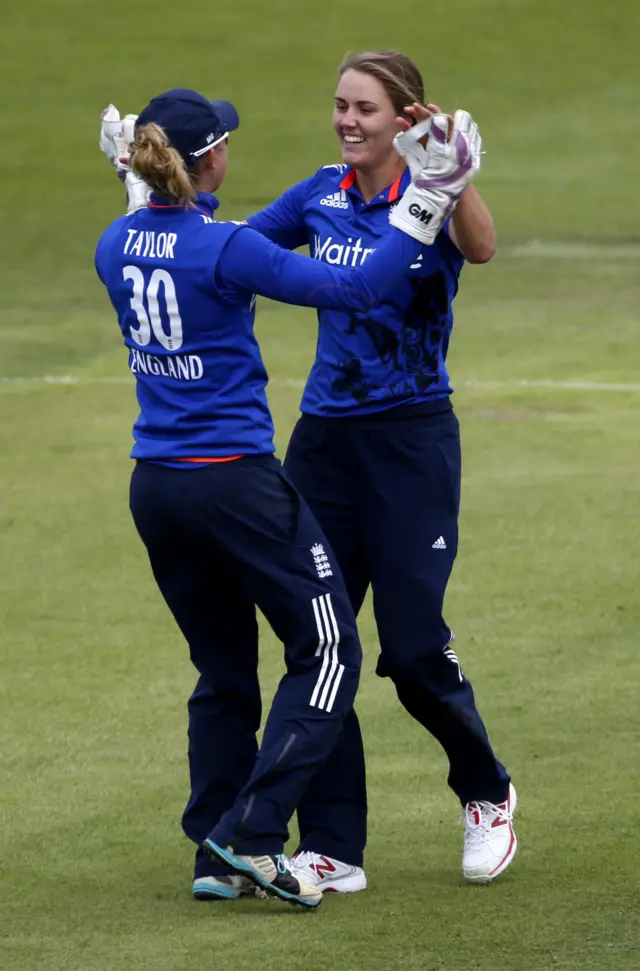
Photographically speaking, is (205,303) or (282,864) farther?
(282,864)

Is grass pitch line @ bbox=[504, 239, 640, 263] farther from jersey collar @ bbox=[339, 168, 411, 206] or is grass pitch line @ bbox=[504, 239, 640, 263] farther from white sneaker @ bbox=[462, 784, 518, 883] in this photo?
white sneaker @ bbox=[462, 784, 518, 883]

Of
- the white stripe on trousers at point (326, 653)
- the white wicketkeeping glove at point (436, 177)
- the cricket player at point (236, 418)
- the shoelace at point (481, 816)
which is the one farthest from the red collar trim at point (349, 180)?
the shoelace at point (481, 816)

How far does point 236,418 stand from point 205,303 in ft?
1.02

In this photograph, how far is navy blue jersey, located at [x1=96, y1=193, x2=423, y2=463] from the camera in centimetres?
488

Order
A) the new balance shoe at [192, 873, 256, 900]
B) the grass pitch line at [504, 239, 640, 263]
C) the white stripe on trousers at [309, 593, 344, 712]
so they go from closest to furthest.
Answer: the white stripe on trousers at [309, 593, 344, 712] → the new balance shoe at [192, 873, 256, 900] → the grass pitch line at [504, 239, 640, 263]

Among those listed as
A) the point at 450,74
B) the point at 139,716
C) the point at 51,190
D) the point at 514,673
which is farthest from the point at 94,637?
the point at 450,74

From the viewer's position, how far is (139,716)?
7.12 metres

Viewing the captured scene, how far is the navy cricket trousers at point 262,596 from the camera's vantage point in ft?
16.4

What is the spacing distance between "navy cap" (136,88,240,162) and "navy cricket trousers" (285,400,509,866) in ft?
2.98

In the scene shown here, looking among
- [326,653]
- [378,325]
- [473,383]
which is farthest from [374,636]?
[473,383]

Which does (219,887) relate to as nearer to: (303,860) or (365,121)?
(303,860)

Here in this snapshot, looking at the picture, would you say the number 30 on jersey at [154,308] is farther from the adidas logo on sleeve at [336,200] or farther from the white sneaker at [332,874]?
the white sneaker at [332,874]

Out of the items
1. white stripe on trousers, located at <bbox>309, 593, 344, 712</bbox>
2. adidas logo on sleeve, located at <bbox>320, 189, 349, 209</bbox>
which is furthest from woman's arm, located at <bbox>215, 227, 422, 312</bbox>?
white stripe on trousers, located at <bbox>309, 593, 344, 712</bbox>

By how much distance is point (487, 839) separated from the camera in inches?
214
